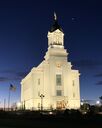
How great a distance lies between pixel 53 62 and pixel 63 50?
19.3 ft

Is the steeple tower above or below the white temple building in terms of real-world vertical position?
above

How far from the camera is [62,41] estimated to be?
111750mm

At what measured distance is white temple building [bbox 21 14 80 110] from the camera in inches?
4080

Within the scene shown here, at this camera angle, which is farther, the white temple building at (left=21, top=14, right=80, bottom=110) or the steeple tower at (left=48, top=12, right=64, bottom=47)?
the steeple tower at (left=48, top=12, right=64, bottom=47)

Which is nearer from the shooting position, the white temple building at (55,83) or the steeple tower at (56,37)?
the white temple building at (55,83)

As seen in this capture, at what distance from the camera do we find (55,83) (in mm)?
105812

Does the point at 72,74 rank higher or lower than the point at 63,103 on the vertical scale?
higher

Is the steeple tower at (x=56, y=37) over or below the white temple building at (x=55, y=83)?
over

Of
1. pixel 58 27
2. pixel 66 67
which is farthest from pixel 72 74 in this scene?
pixel 58 27

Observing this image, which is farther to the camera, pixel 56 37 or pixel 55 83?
pixel 56 37

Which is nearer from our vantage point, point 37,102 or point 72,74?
point 37,102

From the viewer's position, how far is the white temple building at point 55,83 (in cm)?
10362

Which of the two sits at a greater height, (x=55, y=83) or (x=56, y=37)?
(x=56, y=37)

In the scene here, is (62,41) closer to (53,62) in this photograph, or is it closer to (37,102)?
(53,62)
